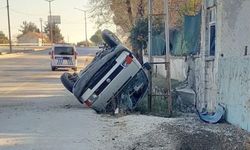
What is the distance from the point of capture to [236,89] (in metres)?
9.97

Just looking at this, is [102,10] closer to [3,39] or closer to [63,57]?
[63,57]

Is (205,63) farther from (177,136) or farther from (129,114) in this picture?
(177,136)

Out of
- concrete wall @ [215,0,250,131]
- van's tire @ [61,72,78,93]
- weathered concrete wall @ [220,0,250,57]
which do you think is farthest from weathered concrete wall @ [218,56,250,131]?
van's tire @ [61,72,78,93]

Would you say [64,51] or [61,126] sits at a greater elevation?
[64,51]

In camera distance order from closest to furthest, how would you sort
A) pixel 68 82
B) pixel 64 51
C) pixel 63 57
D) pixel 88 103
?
pixel 88 103 < pixel 68 82 < pixel 63 57 < pixel 64 51

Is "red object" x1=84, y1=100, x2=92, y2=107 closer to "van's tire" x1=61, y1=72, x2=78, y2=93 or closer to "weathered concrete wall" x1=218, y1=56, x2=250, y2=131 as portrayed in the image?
"van's tire" x1=61, y1=72, x2=78, y2=93

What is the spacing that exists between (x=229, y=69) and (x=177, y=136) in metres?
2.45

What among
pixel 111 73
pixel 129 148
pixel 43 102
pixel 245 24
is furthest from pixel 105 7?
pixel 129 148

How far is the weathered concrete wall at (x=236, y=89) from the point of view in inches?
366

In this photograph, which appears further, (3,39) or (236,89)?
(3,39)

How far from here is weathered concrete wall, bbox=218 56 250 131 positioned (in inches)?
366

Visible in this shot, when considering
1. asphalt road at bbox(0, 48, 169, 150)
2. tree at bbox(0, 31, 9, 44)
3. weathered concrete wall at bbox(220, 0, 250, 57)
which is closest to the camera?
asphalt road at bbox(0, 48, 169, 150)

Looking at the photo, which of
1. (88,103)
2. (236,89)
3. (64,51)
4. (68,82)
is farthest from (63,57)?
(236,89)

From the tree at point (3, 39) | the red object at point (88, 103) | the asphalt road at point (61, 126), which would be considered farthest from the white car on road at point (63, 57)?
the tree at point (3, 39)
